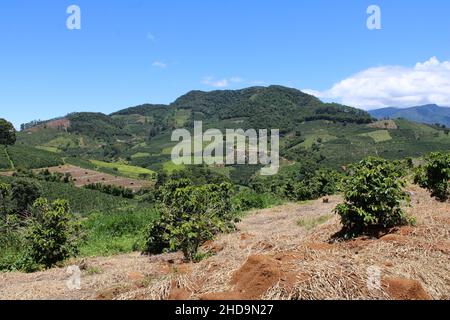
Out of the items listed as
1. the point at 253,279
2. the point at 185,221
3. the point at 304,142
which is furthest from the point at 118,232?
the point at 304,142

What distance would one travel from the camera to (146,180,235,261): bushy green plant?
8797 millimetres

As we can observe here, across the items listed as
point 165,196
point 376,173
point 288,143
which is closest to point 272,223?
point 165,196

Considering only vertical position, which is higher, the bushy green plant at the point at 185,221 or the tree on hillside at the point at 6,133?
the tree on hillside at the point at 6,133

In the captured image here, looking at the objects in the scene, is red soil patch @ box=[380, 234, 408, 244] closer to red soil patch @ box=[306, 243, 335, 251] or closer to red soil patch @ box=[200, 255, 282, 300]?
red soil patch @ box=[306, 243, 335, 251]

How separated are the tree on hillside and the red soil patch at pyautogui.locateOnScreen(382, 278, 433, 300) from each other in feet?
307

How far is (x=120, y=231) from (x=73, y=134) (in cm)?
19430

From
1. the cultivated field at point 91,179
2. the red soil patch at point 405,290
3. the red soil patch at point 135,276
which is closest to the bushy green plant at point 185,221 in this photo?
the red soil patch at point 135,276

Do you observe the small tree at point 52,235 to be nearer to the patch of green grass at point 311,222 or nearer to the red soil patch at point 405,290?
the patch of green grass at point 311,222

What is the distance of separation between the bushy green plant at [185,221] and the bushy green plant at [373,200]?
2.89 metres

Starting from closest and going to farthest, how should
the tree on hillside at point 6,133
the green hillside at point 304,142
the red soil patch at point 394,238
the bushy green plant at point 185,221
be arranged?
1. the red soil patch at point 394,238
2. the bushy green plant at point 185,221
3. the tree on hillside at point 6,133
4. the green hillside at point 304,142

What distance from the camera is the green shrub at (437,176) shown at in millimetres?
13289

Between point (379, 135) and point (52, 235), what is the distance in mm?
137174

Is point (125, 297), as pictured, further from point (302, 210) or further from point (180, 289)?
point (302, 210)

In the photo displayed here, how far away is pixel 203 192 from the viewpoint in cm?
984
